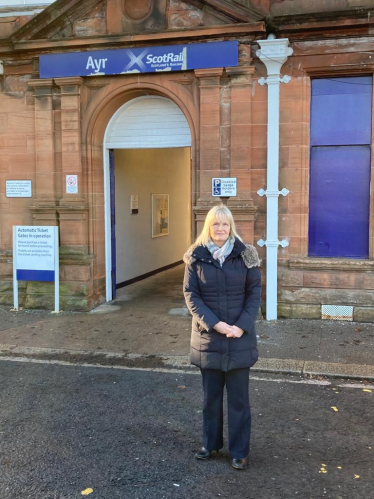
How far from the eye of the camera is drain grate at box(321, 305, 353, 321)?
7.86 m

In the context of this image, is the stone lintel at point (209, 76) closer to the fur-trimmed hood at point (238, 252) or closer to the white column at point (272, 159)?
the white column at point (272, 159)

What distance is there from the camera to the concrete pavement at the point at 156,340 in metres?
6.04

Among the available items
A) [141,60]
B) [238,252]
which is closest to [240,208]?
[141,60]

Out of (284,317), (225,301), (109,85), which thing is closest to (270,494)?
(225,301)

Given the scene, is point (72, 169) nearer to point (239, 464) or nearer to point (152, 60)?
point (152, 60)

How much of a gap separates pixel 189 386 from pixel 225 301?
2.09 metres

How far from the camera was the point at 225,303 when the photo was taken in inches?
142

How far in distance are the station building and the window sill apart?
0.07 ft

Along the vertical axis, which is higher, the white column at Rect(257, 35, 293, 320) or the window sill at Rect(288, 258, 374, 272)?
the white column at Rect(257, 35, 293, 320)

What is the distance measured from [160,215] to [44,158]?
4869mm

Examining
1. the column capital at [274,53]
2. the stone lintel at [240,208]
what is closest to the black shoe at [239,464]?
the stone lintel at [240,208]

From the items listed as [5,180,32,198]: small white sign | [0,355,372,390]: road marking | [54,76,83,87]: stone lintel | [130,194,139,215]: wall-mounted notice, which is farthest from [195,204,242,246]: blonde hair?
[130,194,139,215]: wall-mounted notice

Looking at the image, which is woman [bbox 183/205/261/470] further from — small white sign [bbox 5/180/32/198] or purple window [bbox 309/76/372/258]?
small white sign [bbox 5/180/32/198]

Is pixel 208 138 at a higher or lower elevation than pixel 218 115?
lower
